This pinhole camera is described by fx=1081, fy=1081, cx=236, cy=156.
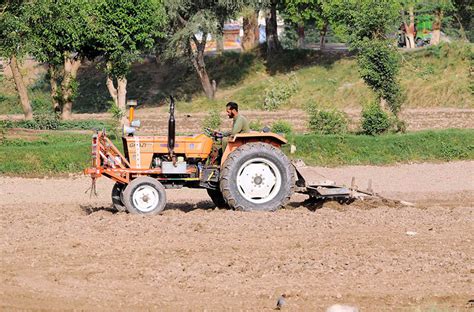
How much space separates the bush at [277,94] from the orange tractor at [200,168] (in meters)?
26.7

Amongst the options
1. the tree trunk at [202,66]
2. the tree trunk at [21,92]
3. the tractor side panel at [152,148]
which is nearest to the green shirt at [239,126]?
the tractor side panel at [152,148]

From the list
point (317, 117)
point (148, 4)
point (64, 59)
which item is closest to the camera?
point (317, 117)

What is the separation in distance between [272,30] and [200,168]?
38.0 meters

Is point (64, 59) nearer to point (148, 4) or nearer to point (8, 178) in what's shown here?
point (148, 4)

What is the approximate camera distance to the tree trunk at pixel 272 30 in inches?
2114

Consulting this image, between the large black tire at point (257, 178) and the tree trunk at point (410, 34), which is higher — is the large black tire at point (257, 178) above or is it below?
below

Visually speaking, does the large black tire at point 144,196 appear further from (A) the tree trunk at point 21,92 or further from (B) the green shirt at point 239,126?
(A) the tree trunk at point 21,92

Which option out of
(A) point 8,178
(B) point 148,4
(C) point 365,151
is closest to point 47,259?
(A) point 8,178

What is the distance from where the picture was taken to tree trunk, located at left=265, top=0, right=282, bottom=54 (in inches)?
2114

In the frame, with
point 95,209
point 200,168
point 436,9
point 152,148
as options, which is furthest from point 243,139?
point 436,9

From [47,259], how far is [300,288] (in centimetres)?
349

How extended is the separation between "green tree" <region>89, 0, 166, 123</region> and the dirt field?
69.3ft

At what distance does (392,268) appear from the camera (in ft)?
41.1

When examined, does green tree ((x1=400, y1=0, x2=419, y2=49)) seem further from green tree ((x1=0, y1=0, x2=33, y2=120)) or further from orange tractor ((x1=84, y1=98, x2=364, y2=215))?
orange tractor ((x1=84, y1=98, x2=364, y2=215))
